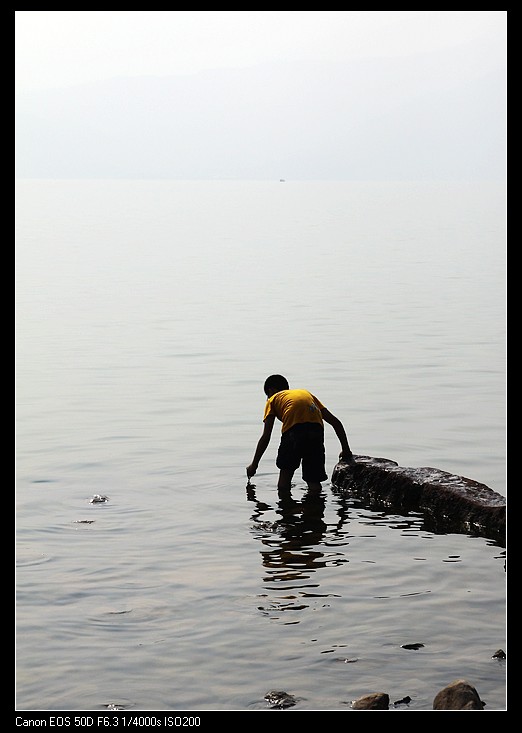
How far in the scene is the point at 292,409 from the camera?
11766 mm

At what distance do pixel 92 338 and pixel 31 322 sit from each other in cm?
405

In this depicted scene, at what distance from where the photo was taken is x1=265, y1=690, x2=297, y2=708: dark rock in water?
21.5 ft

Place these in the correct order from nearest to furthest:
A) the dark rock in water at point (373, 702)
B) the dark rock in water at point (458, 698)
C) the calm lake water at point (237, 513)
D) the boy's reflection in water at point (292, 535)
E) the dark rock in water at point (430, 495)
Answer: the dark rock in water at point (458, 698) → the dark rock in water at point (373, 702) → the calm lake water at point (237, 513) → the boy's reflection in water at point (292, 535) → the dark rock in water at point (430, 495)

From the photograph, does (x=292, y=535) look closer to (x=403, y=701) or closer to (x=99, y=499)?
(x=99, y=499)

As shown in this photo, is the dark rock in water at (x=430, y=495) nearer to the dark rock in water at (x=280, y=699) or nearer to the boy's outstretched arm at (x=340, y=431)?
the boy's outstretched arm at (x=340, y=431)

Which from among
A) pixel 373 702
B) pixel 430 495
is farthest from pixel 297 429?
pixel 373 702

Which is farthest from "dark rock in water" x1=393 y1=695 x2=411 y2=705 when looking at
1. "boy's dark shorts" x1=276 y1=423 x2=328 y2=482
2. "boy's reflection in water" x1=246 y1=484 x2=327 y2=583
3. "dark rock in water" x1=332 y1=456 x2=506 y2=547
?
"boy's dark shorts" x1=276 y1=423 x2=328 y2=482

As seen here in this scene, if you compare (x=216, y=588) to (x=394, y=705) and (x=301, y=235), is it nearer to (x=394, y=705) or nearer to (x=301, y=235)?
(x=394, y=705)

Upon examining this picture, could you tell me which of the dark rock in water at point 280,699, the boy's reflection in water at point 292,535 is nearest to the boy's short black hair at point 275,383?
the boy's reflection in water at point 292,535

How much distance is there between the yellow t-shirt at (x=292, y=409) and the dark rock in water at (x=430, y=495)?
2.67 feet

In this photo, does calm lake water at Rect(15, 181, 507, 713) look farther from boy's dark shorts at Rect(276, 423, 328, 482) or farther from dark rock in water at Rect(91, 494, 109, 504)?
boy's dark shorts at Rect(276, 423, 328, 482)

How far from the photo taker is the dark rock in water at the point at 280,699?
21.5 feet

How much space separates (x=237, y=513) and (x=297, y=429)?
110cm
